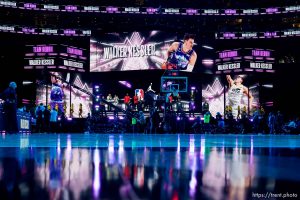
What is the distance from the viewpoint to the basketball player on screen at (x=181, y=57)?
2848cm

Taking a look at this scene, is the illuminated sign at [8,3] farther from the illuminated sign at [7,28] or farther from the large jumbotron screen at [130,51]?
the large jumbotron screen at [130,51]

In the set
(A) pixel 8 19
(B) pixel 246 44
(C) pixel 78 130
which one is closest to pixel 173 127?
(C) pixel 78 130

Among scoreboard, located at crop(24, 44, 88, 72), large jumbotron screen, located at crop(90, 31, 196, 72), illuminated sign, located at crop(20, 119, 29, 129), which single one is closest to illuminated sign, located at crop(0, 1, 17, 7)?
scoreboard, located at crop(24, 44, 88, 72)

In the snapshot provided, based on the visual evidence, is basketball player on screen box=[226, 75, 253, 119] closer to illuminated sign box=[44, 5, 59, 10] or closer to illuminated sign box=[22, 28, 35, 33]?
illuminated sign box=[44, 5, 59, 10]

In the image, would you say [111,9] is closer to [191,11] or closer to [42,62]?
[191,11]

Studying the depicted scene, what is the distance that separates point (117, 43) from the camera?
29359mm

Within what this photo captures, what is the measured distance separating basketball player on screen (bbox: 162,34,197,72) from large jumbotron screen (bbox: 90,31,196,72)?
33cm

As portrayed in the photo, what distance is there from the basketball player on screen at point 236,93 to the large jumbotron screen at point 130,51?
543 cm

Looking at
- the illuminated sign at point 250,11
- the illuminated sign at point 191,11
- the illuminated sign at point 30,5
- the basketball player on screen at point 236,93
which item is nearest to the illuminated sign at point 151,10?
the illuminated sign at point 191,11

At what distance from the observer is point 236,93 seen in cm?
3005

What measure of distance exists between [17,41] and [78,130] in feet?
37.8

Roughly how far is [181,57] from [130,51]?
3.78 m

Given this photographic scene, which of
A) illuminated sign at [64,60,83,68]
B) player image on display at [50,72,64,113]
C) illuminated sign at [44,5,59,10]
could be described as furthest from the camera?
illuminated sign at [44,5,59,10]

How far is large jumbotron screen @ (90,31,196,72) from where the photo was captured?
94.4 ft
